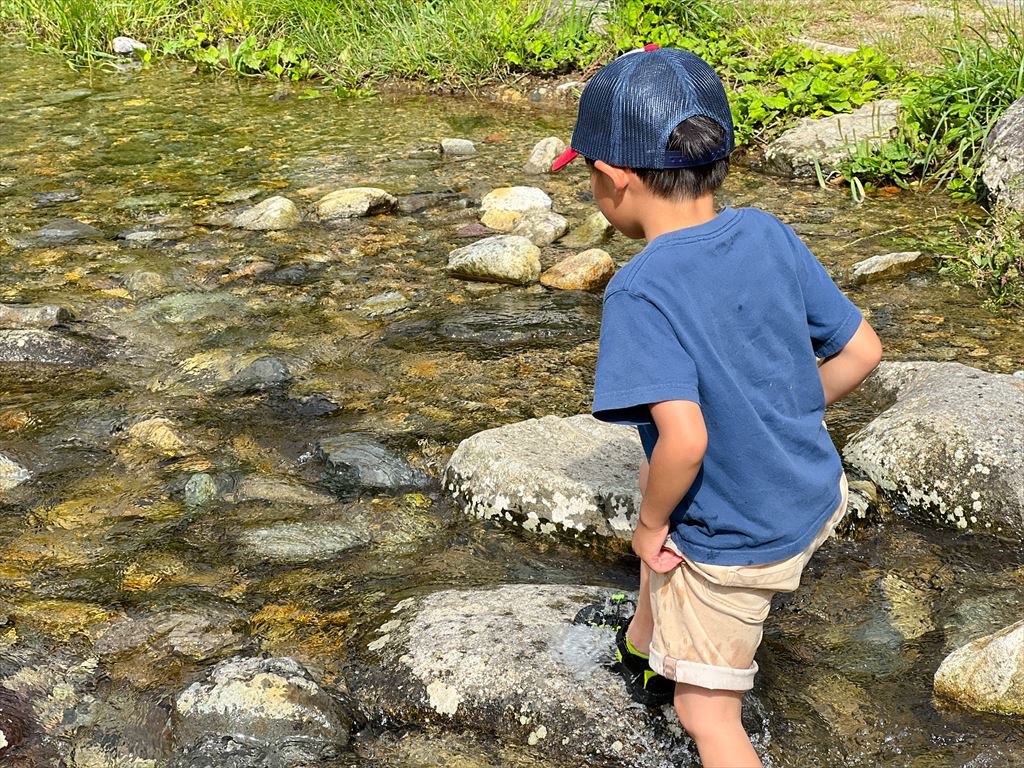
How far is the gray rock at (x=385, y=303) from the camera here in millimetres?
4738

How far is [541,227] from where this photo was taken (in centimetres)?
557

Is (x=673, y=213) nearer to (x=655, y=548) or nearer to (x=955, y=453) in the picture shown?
(x=655, y=548)

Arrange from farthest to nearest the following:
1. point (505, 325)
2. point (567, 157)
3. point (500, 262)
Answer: point (500, 262) → point (505, 325) → point (567, 157)

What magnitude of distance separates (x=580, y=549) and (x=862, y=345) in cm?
114

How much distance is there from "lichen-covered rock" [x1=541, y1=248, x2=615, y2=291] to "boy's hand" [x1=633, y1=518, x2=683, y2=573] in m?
2.91

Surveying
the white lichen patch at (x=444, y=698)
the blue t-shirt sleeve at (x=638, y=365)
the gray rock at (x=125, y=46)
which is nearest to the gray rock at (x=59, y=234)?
the white lichen patch at (x=444, y=698)

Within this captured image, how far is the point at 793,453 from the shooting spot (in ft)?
6.68

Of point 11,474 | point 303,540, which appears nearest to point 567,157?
point 303,540

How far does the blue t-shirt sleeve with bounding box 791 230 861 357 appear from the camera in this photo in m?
2.06

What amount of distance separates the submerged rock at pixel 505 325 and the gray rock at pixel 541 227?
74 cm

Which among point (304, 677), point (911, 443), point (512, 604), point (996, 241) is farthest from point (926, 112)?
point (304, 677)

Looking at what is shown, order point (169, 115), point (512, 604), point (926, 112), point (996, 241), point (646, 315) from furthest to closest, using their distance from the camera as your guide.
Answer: point (169, 115), point (926, 112), point (996, 241), point (512, 604), point (646, 315)

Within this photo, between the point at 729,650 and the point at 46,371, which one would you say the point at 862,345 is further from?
the point at 46,371

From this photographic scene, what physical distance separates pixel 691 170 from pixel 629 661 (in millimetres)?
1079
